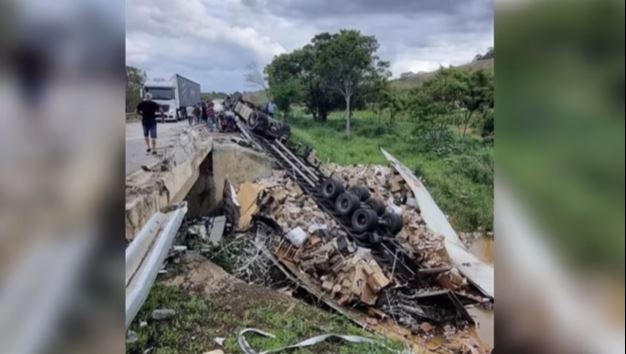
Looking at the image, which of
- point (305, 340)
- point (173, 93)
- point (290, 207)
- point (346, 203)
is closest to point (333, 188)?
point (346, 203)

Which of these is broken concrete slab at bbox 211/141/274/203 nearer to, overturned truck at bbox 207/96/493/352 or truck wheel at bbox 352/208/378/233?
overturned truck at bbox 207/96/493/352

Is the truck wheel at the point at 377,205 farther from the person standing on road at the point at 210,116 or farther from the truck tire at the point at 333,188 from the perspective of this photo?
the person standing on road at the point at 210,116

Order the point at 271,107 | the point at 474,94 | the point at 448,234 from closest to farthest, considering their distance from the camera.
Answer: the point at 474,94 → the point at 448,234 → the point at 271,107

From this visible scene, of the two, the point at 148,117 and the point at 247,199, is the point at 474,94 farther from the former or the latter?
the point at 148,117

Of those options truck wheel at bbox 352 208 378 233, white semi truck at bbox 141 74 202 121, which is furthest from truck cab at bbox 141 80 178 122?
truck wheel at bbox 352 208 378 233

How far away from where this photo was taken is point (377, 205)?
208 cm

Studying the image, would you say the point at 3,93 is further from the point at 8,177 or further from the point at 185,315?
the point at 185,315

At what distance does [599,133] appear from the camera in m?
1.31

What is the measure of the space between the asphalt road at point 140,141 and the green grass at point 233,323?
43 cm

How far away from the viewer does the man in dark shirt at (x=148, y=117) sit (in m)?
1.90

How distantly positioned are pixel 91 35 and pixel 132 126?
12.9 inches

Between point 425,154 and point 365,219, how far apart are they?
31cm

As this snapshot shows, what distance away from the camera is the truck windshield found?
1931 millimetres

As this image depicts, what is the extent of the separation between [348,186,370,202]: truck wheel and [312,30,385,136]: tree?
197 mm
